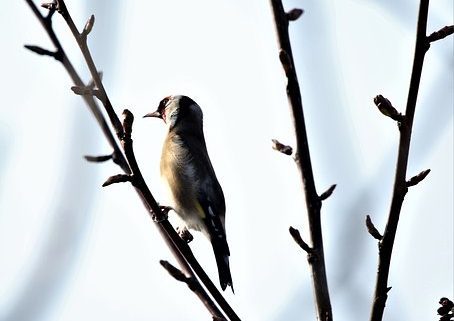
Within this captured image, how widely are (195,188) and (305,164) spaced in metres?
4.11

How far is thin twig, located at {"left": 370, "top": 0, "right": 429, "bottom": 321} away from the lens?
7.65 feet

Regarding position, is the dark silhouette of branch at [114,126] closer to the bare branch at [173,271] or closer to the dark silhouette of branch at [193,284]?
the dark silhouette of branch at [193,284]

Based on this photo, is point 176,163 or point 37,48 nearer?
point 37,48

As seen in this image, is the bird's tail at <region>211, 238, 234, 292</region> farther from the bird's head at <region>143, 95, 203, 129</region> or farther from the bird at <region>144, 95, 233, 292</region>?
the bird's head at <region>143, 95, 203, 129</region>

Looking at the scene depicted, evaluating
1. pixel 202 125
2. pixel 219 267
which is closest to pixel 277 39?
pixel 219 267

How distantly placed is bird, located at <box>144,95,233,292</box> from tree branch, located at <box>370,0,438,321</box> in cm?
302

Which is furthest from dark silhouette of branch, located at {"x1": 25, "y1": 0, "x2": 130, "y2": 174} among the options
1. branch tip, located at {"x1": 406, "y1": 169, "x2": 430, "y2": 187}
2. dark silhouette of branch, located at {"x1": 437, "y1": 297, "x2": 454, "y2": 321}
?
dark silhouette of branch, located at {"x1": 437, "y1": 297, "x2": 454, "y2": 321}

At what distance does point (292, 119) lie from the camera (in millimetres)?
2398

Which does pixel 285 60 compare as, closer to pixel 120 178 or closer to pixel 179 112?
pixel 120 178

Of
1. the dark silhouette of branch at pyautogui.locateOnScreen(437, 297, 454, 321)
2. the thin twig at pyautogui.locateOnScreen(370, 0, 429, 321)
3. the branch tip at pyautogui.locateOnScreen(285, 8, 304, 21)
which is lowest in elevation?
the dark silhouette of branch at pyautogui.locateOnScreen(437, 297, 454, 321)

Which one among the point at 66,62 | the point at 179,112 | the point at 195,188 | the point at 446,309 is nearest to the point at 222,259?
the point at 195,188

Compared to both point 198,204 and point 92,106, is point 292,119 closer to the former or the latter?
point 92,106

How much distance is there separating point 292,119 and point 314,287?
0.63 m

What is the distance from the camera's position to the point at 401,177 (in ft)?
8.09
